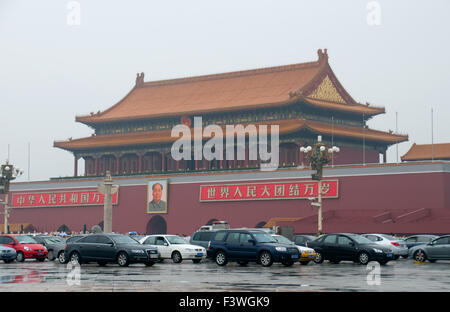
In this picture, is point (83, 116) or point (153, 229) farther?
point (83, 116)

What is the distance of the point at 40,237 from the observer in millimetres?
41000

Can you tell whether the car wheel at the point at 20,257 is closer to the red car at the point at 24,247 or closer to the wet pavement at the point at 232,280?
the red car at the point at 24,247

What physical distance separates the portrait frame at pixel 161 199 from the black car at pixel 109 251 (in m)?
35.4

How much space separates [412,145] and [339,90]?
946 centimetres

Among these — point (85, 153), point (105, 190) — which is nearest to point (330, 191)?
point (105, 190)

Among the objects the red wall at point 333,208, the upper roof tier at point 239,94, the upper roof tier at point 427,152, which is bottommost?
the red wall at point 333,208

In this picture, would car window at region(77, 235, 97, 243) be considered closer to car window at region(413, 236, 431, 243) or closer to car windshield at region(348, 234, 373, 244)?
car windshield at region(348, 234, 373, 244)

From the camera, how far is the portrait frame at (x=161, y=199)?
6838 centimetres

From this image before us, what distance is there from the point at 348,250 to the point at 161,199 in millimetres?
37220

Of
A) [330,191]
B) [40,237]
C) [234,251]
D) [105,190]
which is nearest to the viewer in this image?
[234,251]

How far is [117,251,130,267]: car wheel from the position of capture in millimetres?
30938

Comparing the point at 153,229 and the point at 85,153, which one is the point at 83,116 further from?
the point at 153,229

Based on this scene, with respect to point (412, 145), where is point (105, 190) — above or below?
below

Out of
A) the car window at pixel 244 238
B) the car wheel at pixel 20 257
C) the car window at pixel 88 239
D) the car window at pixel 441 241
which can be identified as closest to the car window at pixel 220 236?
the car window at pixel 244 238
